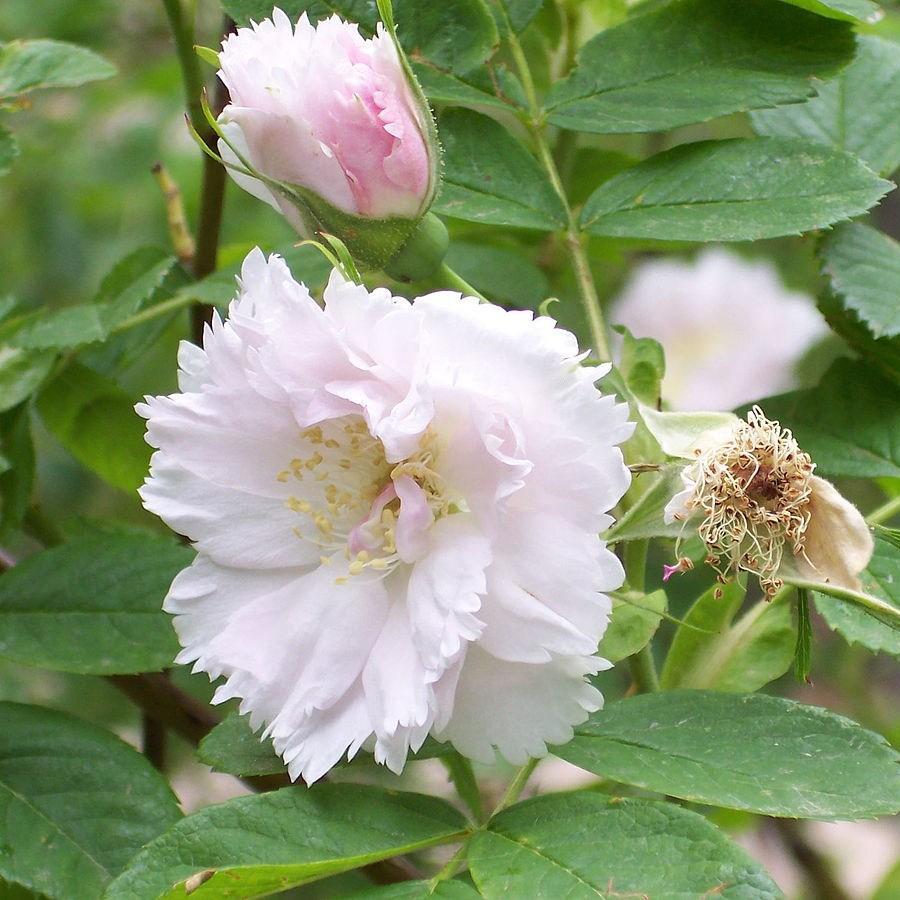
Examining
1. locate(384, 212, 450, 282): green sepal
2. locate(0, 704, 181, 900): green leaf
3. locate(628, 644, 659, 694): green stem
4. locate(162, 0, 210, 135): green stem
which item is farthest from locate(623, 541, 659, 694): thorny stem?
locate(162, 0, 210, 135): green stem

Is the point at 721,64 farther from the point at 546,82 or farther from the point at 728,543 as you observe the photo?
the point at 728,543

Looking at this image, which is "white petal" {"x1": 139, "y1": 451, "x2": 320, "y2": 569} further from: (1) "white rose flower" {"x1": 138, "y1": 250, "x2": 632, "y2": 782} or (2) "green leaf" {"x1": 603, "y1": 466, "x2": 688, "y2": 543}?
(2) "green leaf" {"x1": 603, "y1": 466, "x2": 688, "y2": 543}

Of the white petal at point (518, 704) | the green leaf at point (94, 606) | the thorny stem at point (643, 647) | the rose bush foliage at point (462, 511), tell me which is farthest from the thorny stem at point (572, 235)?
Result: the green leaf at point (94, 606)

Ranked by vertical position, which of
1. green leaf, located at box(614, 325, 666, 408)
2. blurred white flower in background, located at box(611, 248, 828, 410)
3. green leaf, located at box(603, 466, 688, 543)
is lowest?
blurred white flower in background, located at box(611, 248, 828, 410)

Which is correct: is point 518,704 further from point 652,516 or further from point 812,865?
point 812,865

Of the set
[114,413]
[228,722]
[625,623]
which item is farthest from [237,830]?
[114,413]

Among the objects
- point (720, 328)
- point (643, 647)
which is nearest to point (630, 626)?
point (643, 647)
